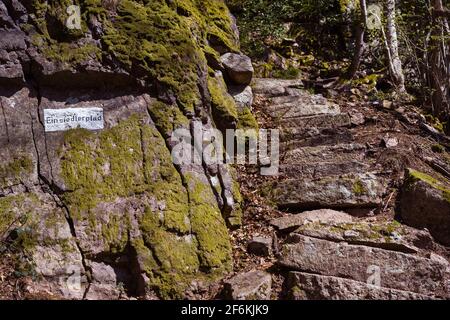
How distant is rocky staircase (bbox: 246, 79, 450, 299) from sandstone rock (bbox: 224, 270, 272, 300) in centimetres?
24

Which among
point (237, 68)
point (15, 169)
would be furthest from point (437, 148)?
point (15, 169)

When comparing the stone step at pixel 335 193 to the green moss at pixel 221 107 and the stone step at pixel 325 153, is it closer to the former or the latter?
the stone step at pixel 325 153

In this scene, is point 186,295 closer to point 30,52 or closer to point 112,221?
point 112,221

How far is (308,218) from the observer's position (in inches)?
235

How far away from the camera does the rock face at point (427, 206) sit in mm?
5723

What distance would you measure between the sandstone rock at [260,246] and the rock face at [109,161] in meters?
0.29

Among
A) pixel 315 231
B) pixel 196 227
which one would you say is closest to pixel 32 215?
pixel 196 227

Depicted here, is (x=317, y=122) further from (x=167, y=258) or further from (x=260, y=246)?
(x=167, y=258)

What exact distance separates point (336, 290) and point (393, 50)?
6.65 metres

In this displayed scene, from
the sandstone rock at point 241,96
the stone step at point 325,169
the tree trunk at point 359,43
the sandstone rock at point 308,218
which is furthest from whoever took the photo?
the tree trunk at point 359,43

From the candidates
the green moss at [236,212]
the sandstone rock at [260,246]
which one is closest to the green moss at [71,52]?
the green moss at [236,212]

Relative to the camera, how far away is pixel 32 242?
16.5 ft

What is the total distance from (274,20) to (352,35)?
2.60 m

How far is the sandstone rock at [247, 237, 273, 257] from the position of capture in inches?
223
